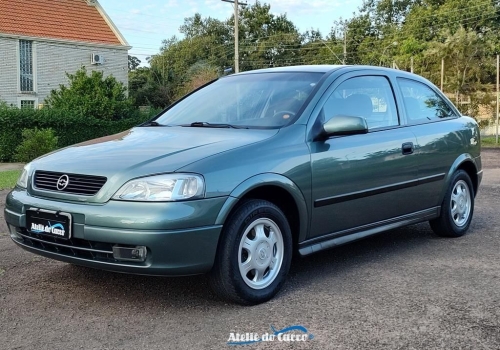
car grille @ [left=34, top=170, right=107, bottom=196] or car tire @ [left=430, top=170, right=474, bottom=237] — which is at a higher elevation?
car grille @ [left=34, top=170, right=107, bottom=196]

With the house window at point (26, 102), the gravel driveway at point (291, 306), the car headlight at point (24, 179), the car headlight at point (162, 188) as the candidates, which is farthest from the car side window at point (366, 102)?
the house window at point (26, 102)

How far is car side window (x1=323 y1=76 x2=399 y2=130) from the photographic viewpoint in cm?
478

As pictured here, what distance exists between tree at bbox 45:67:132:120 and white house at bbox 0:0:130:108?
10.5 meters

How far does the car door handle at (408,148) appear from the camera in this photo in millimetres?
5180

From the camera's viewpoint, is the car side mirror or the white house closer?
the car side mirror

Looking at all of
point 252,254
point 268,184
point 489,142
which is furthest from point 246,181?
point 489,142

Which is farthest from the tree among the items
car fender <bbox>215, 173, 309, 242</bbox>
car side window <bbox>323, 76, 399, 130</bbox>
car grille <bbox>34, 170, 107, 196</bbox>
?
car fender <bbox>215, 173, 309, 242</bbox>

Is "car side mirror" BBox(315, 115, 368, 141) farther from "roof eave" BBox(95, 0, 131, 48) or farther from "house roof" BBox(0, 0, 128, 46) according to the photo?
"roof eave" BBox(95, 0, 131, 48)

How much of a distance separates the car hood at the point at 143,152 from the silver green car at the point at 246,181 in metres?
0.01

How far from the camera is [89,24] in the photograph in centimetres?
3491

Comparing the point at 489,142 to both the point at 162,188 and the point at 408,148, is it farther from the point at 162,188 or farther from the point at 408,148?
the point at 162,188

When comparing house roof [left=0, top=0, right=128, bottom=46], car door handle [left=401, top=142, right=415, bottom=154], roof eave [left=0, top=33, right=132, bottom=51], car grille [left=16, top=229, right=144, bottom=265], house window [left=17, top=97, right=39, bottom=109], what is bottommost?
car grille [left=16, top=229, right=144, bottom=265]

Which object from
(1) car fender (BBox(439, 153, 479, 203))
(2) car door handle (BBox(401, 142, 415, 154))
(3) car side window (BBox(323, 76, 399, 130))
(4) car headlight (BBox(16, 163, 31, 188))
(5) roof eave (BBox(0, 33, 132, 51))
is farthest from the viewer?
(5) roof eave (BBox(0, 33, 132, 51))

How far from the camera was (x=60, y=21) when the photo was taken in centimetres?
3362
